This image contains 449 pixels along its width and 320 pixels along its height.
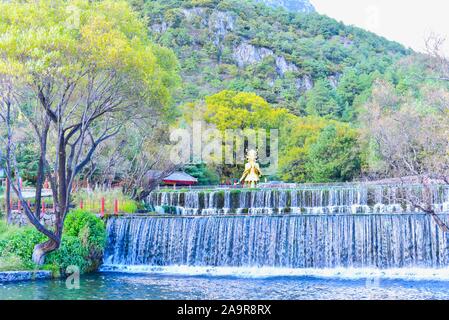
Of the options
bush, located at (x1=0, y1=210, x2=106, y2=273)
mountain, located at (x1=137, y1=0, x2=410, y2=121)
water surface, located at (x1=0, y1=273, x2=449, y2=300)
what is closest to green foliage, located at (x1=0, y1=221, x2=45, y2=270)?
bush, located at (x1=0, y1=210, x2=106, y2=273)

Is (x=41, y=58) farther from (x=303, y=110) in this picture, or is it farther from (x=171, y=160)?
(x=303, y=110)

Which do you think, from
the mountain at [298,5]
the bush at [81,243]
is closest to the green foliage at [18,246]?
the bush at [81,243]

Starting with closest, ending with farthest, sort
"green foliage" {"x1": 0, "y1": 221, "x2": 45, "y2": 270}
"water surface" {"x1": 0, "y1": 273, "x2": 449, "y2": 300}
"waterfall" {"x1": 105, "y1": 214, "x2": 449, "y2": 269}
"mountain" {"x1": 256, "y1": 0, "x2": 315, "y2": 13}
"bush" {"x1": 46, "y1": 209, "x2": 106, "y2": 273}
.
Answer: "water surface" {"x1": 0, "y1": 273, "x2": 449, "y2": 300}, "green foliage" {"x1": 0, "y1": 221, "x2": 45, "y2": 270}, "bush" {"x1": 46, "y1": 209, "x2": 106, "y2": 273}, "waterfall" {"x1": 105, "y1": 214, "x2": 449, "y2": 269}, "mountain" {"x1": 256, "y1": 0, "x2": 315, "y2": 13}

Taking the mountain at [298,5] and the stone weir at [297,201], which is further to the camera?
A: the mountain at [298,5]

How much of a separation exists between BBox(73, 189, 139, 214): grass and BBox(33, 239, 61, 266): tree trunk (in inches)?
208

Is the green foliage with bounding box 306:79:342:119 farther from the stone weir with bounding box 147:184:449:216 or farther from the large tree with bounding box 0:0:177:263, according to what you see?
the large tree with bounding box 0:0:177:263

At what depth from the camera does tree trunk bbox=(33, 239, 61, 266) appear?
1730 cm

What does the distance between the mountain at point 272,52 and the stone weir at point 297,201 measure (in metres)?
30.0

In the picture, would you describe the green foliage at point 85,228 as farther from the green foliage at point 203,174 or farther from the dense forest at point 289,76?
the green foliage at point 203,174

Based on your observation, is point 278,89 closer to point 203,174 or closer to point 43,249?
point 203,174

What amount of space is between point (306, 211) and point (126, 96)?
1211cm

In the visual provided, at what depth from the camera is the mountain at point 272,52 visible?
208ft
